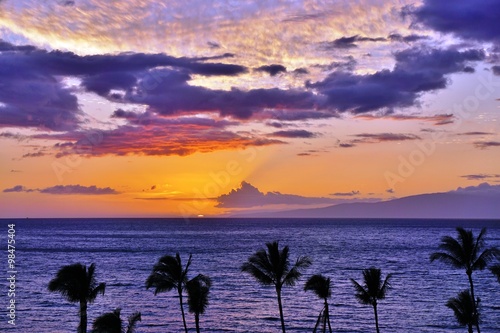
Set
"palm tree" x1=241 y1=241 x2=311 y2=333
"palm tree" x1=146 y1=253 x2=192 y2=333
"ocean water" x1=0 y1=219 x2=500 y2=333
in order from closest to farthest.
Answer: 1. "palm tree" x1=241 y1=241 x2=311 y2=333
2. "palm tree" x1=146 y1=253 x2=192 y2=333
3. "ocean water" x1=0 y1=219 x2=500 y2=333

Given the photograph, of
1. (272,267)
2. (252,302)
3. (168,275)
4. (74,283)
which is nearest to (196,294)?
(168,275)

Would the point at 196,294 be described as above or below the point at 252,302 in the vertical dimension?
above

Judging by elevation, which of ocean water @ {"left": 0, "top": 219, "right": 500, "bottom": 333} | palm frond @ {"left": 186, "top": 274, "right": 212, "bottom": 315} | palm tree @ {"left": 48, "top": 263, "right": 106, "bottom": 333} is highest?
palm tree @ {"left": 48, "top": 263, "right": 106, "bottom": 333}

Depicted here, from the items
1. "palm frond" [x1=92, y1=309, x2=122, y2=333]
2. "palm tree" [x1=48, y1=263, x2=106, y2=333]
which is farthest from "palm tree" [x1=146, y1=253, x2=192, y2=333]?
"palm tree" [x1=48, y1=263, x2=106, y2=333]

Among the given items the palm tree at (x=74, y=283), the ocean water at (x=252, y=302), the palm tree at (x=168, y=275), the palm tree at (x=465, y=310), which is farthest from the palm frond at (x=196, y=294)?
the ocean water at (x=252, y=302)

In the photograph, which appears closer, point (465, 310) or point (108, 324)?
point (108, 324)

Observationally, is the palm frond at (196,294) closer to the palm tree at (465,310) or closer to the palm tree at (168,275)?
the palm tree at (168,275)

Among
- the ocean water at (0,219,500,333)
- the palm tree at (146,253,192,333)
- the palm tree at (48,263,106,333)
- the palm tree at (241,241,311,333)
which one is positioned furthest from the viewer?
the ocean water at (0,219,500,333)

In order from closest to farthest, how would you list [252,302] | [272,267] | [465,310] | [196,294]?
1. [196,294]
2. [272,267]
3. [465,310]
4. [252,302]

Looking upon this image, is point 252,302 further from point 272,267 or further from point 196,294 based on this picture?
point 196,294

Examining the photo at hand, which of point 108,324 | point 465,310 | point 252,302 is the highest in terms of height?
point 108,324

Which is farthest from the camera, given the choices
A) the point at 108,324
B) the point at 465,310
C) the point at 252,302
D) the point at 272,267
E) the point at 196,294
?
the point at 252,302

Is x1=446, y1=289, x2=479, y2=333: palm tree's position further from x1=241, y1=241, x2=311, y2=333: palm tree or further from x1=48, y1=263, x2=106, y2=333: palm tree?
x1=48, y1=263, x2=106, y2=333: palm tree

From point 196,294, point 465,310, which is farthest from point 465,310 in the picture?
point 196,294
